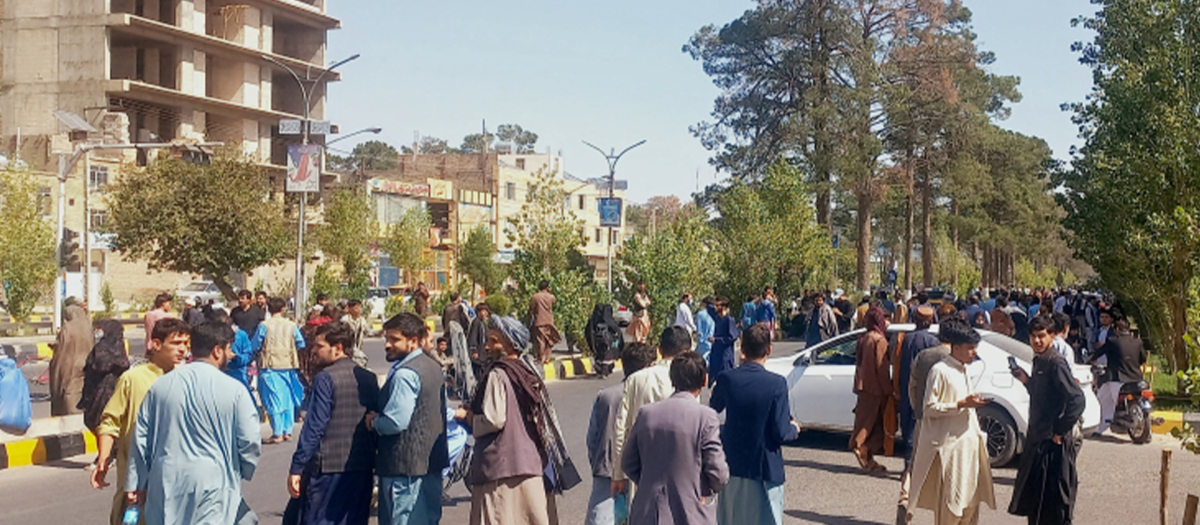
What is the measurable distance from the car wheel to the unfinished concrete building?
138 feet

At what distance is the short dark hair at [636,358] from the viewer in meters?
7.11

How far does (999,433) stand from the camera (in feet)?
38.2

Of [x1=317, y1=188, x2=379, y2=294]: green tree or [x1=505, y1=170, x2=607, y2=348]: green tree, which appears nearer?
[x1=505, y1=170, x2=607, y2=348]: green tree

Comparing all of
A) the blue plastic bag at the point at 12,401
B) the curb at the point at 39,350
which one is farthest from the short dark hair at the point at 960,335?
the curb at the point at 39,350

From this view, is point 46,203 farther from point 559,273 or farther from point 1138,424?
point 1138,424

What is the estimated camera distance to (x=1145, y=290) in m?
18.8

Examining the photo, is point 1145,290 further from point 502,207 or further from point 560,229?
point 502,207

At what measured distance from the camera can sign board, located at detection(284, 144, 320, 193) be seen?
1006 inches

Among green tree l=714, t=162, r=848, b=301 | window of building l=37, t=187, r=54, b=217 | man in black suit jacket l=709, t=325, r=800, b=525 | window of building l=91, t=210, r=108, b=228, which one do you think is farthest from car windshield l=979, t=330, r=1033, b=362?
window of building l=91, t=210, r=108, b=228

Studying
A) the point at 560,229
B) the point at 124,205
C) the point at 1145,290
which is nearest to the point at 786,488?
the point at 1145,290

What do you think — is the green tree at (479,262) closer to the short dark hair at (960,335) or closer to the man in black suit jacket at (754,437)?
the short dark hair at (960,335)

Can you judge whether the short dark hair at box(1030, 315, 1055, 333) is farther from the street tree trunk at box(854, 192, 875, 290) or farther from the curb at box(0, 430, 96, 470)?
the street tree trunk at box(854, 192, 875, 290)

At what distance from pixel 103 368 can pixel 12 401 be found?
181 centimetres

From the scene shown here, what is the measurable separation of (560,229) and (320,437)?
22.5 meters
